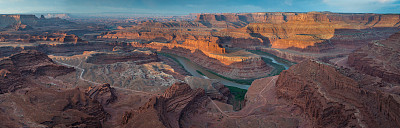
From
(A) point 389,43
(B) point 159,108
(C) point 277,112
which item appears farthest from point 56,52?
(A) point 389,43

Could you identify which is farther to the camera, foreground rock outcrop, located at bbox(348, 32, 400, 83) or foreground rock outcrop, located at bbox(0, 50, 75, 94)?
foreground rock outcrop, located at bbox(348, 32, 400, 83)

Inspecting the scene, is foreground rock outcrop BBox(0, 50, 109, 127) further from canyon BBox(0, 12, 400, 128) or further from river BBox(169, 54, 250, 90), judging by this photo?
river BBox(169, 54, 250, 90)

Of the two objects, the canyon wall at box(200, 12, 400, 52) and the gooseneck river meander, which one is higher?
the canyon wall at box(200, 12, 400, 52)

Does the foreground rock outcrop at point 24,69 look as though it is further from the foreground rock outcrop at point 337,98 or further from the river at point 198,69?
the foreground rock outcrop at point 337,98

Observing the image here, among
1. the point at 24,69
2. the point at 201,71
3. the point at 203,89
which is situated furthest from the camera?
the point at 201,71

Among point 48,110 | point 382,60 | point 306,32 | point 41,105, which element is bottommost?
point 41,105

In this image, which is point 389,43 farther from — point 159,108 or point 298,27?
point 298,27

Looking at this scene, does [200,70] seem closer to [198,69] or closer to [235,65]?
[198,69]

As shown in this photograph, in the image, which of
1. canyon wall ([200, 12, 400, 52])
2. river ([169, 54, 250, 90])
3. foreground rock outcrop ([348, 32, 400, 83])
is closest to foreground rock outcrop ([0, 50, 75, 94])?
river ([169, 54, 250, 90])

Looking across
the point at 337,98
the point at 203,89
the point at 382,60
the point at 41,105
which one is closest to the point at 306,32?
the point at 382,60
